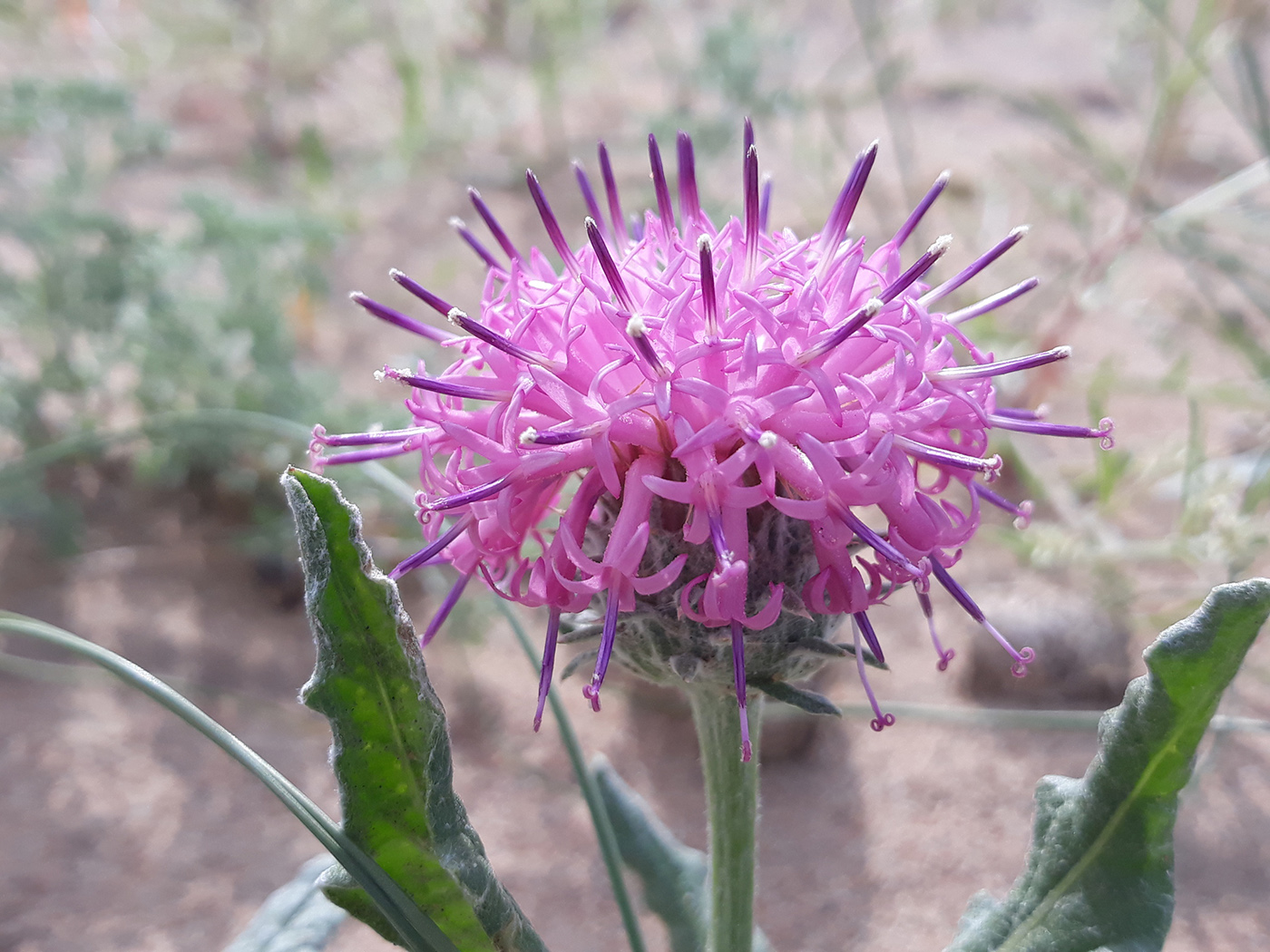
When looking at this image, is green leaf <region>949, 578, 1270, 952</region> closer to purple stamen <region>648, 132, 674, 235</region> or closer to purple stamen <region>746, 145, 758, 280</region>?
purple stamen <region>746, 145, 758, 280</region>

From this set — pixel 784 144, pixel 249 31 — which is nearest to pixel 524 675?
pixel 784 144

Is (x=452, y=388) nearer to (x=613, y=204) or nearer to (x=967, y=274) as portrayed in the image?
(x=613, y=204)

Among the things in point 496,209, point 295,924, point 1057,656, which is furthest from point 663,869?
point 496,209

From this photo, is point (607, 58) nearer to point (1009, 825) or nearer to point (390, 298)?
point (390, 298)

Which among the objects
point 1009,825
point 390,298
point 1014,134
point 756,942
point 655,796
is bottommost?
point 1009,825

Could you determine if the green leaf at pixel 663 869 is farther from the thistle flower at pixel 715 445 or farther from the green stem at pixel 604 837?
the thistle flower at pixel 715 445

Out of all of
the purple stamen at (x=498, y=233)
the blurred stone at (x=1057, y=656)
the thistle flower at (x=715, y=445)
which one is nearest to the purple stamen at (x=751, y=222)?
the thistle flower at (x=715, y=445)
